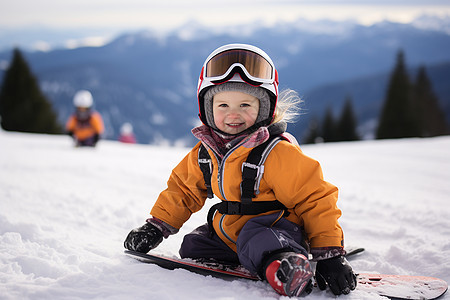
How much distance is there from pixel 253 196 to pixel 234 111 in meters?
0.50

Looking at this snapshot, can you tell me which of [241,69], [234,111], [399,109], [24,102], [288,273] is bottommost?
[288,273]

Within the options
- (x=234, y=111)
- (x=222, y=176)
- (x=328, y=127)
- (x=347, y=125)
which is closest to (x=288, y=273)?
(x=222, y=176)

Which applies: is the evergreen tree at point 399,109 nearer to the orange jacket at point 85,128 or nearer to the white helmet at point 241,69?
the orange jacket at point 85,128

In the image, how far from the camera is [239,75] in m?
2.14

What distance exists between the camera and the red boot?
5.61 feet

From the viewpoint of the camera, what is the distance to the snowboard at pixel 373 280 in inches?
76.4

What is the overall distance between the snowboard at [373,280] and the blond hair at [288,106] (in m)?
0.94

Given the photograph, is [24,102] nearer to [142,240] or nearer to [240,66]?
[142,240]

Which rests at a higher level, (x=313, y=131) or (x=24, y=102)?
(x=24, y=102)

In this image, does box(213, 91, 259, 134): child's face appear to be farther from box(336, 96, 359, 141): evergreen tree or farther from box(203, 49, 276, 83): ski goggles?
box(336, 96, 359, 141): evergreen tree

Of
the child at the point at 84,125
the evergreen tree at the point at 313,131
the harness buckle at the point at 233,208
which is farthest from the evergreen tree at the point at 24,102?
the harness buckle at the point at 233,208

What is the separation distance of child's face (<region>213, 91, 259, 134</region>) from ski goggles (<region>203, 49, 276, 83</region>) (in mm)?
107

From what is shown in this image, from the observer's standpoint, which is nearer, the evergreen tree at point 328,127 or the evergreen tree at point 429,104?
the evergreen tree at point 429,104

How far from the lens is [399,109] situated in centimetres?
2806
